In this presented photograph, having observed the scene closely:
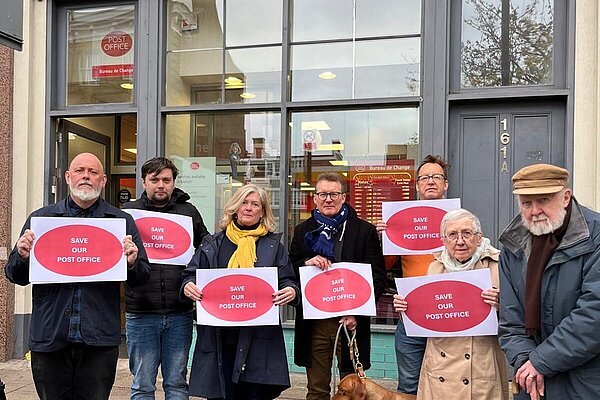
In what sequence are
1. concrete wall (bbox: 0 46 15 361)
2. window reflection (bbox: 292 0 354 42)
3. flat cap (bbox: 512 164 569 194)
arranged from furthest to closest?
concrete wall (bbox: 0 46 15 361) → window reflection (bbox: 292 0 354 42) → flat cap (bbox: 512 164 569 194)

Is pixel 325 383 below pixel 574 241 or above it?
below

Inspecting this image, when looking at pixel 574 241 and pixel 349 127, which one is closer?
pixel 574 241

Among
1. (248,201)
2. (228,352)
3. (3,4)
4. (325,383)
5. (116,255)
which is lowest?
(325,383)

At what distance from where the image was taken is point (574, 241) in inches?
106

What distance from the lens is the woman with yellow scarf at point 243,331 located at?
12.2ft

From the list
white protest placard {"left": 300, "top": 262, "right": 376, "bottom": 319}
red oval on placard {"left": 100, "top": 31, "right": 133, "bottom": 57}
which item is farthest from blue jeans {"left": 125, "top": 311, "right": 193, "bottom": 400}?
red oval on placard {"left": 100, "top": 31, "right": 133, "bottom": 57}

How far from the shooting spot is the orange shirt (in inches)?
163

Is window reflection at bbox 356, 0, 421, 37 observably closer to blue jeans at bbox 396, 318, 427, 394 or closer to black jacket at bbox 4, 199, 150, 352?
Answer: blue jeans at bbox 396, 318, 427, 394

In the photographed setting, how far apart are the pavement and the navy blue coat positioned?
6.63 feet

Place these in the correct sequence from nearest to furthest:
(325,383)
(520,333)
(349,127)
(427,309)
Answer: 1. (520,333)
2. (427,309)
3. (325,383)
4. (349,127)

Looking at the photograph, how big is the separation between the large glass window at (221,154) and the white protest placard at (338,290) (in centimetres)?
257

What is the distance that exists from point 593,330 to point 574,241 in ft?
1.31

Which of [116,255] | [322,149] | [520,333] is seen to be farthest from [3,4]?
[322,149]

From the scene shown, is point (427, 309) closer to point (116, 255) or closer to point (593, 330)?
point (593, 330)
